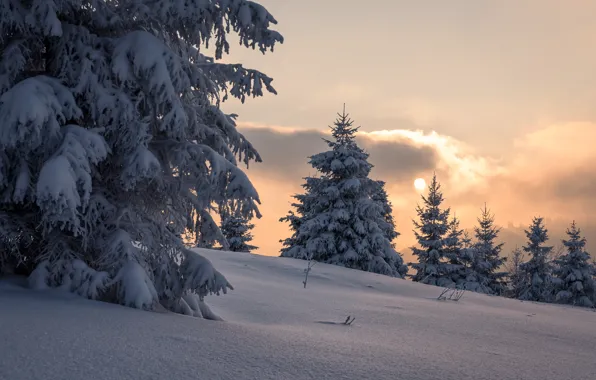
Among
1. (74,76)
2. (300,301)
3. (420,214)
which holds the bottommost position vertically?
(300,301)

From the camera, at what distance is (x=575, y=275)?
99.0 feet

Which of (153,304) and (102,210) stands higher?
(102,210)

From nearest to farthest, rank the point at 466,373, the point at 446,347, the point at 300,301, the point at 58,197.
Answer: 1. the point at 466,373
2. the point at 58,197
3. the point at 446,347
4. the point at 300,301

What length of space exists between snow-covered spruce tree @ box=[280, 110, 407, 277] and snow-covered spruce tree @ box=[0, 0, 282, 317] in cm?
1703

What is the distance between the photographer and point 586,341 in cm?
588

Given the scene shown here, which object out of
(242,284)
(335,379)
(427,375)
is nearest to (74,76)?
(335,379)

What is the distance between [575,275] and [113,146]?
3281cm

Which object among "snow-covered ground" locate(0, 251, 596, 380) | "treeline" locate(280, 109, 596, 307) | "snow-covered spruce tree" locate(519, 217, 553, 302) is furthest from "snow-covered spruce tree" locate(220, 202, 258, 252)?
"snow-covered ground" locate(0, 251, 596, 380)

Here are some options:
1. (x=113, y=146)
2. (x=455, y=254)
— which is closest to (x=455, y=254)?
(x=455, y=254)

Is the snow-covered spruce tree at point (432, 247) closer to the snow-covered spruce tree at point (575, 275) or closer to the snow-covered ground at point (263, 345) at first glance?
the snow-covered spruce tree at point (575, 275)

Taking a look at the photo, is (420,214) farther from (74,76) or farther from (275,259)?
(74,76)

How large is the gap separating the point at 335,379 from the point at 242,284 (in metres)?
6.37

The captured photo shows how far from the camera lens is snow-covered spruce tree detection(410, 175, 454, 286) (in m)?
30.8

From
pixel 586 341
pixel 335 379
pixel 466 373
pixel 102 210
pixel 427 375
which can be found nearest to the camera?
pixel 335 379
